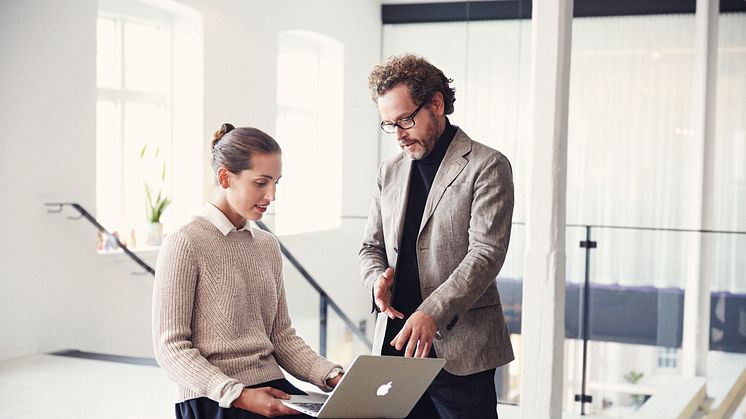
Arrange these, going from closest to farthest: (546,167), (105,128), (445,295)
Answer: (445,295) < (546,167) < (105,128)

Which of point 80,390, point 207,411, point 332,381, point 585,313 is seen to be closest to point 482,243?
point 332,381

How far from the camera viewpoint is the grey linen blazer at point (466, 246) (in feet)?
6.74

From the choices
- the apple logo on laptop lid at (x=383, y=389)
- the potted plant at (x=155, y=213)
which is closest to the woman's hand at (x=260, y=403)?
the apple logo on laptop lid at (x=383, y=389)

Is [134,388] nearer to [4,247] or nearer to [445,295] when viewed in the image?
[4,247]

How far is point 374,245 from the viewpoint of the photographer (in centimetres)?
235

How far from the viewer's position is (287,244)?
243 inches

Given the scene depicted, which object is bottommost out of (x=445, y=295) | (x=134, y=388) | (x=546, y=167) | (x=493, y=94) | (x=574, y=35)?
(x=134, y=388)

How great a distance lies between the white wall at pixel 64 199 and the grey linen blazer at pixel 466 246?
395cm

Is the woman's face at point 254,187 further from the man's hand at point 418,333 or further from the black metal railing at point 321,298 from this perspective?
the black metal railing at point 321,298

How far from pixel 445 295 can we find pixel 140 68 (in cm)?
539

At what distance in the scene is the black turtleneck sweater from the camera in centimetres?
219

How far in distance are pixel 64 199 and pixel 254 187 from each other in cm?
427

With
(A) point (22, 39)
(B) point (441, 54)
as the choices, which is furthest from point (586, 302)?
(A) point (22, 39)

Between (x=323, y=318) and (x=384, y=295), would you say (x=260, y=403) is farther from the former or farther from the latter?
(x=323, y=318)
